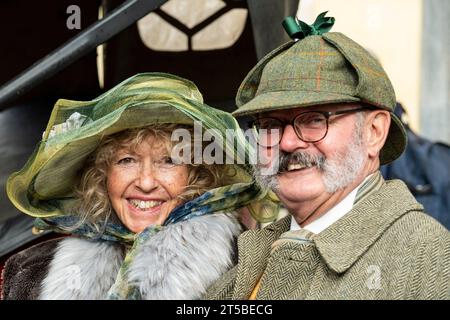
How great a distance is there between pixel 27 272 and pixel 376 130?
1.21m

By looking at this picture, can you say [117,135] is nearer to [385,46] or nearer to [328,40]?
[328,40]

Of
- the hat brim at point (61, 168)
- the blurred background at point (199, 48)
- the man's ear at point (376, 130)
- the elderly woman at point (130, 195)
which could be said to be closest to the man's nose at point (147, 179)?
the elderly woman at point (130, 195)

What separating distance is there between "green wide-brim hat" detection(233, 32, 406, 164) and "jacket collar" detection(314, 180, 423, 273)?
0.80ft

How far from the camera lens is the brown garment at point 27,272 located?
2.74 metres

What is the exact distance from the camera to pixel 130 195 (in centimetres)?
267

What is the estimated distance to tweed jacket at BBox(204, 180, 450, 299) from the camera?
2053 mm

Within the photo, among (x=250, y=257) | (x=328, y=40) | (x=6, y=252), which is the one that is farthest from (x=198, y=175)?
(x=6, y=252)

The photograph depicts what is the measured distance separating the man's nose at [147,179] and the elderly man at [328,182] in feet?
1.32

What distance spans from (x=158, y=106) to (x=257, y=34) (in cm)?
91

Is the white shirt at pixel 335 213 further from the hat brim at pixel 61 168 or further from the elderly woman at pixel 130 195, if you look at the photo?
the hat brim at pixel 61 168

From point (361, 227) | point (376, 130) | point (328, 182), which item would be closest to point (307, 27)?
point (376, 130)

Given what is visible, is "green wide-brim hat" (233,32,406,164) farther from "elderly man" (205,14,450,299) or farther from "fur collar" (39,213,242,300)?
"fur collar" (39,213,242,300)

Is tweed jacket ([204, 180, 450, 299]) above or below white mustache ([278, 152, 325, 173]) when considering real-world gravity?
below

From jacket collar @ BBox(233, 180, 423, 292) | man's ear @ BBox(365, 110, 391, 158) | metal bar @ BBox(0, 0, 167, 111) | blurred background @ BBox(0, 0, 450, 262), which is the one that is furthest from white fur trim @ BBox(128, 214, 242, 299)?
blurred background @ BBox(0, 0, 450, 262)
